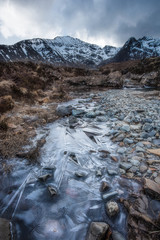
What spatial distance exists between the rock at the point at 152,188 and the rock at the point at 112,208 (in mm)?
586

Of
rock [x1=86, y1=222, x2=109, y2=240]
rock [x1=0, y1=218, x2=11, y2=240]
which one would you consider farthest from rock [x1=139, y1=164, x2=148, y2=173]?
rock [x1=0, y1=218, x2=11, y2=240]

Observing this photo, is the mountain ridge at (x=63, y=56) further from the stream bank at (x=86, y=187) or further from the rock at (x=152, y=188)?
the rock at (x=152, y=188)

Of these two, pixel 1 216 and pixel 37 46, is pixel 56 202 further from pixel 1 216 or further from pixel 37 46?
pixel 37 46

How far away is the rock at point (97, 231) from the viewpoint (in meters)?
1.35

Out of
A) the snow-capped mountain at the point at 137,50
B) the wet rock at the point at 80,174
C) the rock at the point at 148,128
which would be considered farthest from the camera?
the snow-capped mountain at the point at 137,50

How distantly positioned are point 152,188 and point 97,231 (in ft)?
3.53

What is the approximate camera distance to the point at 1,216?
1.64 m

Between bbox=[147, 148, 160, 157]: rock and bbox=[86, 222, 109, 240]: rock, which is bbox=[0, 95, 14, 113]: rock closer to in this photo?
bbox=[86, 222, 109, 240]: rock

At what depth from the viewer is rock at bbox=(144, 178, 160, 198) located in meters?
1.77

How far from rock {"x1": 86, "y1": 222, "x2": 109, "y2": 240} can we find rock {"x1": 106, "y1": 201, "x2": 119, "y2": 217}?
0.20 m

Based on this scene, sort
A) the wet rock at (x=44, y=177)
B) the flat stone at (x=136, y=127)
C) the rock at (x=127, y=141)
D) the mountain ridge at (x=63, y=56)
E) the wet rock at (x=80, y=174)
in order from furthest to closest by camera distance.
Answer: the mountain ridge at (x=63, y=56), the flat stone at (x=136, y=127), the rock at (x=127, y=141), the wet rock at (x=80, y=174), the wet rock at (x=44, y=177)

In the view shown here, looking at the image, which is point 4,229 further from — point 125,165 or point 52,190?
point 125,165

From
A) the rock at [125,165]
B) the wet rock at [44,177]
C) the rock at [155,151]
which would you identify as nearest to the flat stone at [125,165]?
the rock at [125,165]

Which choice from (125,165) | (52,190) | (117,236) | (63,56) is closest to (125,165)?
(125,165)
